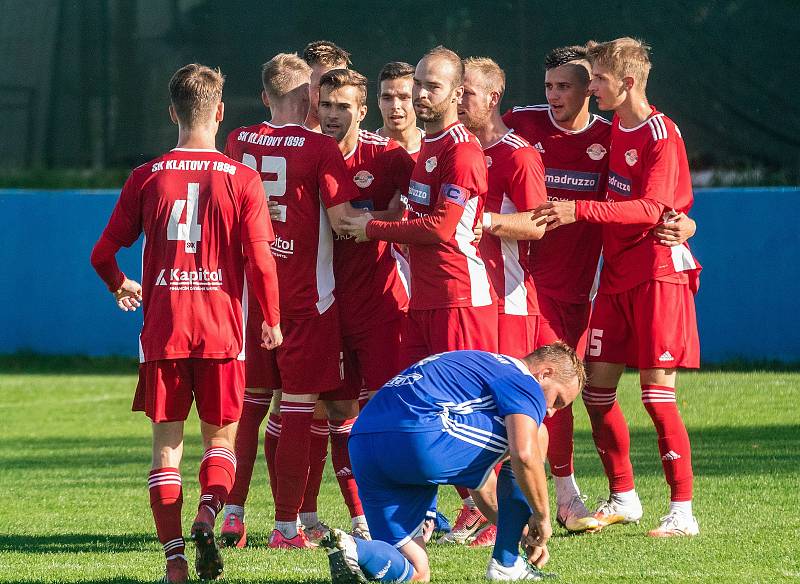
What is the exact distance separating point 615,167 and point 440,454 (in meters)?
2.35

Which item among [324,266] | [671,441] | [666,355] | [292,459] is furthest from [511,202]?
[292,459]

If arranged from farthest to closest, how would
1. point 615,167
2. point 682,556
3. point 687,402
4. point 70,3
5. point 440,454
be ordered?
point 70,3, point 687,402, point 615,167, point 682,556, point 440,454

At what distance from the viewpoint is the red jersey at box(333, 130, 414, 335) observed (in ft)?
21.7

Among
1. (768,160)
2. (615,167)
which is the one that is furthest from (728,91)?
(615,167)

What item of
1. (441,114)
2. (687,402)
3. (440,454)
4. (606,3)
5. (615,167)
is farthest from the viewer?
(606,3)

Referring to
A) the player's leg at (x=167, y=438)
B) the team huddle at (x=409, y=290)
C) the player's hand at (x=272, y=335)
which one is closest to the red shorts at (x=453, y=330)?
the team huddle at (x=409, y=290)

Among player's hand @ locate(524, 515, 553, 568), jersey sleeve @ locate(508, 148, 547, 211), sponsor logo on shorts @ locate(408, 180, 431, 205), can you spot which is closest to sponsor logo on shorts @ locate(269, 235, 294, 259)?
sponsor logo on shorts @ locate(408, 180, 431, 205)

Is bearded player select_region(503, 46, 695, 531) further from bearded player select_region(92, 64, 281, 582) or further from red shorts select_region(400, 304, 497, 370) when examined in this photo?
bearded player select_region(92, 64, 281, 582)

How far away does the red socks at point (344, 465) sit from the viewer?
21.9ft

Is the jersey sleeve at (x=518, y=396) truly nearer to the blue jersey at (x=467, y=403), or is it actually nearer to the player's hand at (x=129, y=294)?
the blue jersey at (x=467, y=403)

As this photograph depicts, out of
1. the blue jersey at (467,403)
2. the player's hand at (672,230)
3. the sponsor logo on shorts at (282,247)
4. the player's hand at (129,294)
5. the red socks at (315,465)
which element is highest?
the player's hand at (672,230)

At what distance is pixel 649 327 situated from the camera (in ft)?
21.5

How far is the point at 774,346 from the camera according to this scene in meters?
14.2

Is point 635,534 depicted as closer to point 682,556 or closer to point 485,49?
point 682,556
